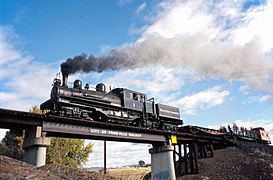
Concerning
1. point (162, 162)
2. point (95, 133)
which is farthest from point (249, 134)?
point (95, 133)

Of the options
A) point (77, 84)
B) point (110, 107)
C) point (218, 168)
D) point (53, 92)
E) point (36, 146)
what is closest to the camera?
point (36, 146)

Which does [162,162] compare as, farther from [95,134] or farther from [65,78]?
[65,78]

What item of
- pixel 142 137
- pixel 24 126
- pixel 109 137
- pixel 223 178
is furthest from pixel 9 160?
pixel 223 178

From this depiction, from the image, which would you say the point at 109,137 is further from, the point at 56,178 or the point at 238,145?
the point at 238,145

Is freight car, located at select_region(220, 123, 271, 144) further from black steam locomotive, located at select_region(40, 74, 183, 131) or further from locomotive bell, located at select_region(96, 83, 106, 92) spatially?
locomotive bell, located at select_region(96, 83, 106, 92)

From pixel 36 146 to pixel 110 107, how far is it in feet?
23.9

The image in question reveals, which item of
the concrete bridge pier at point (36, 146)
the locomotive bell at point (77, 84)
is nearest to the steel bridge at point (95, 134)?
the concrete bridge pier at point (36, 146)

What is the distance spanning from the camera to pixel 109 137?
19.8 metres

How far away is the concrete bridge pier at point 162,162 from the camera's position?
22844 millimetres

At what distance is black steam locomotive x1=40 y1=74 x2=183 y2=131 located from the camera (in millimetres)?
18344

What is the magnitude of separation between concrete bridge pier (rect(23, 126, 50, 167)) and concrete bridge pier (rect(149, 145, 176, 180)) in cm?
1143

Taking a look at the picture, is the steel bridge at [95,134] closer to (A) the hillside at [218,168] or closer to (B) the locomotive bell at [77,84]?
(A) the hillside at [218,168]

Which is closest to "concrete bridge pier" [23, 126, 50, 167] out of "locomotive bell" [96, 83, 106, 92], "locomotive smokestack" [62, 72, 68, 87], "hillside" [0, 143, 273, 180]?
"hillside" [0, 143, 273, 180]

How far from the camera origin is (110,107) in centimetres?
2130
